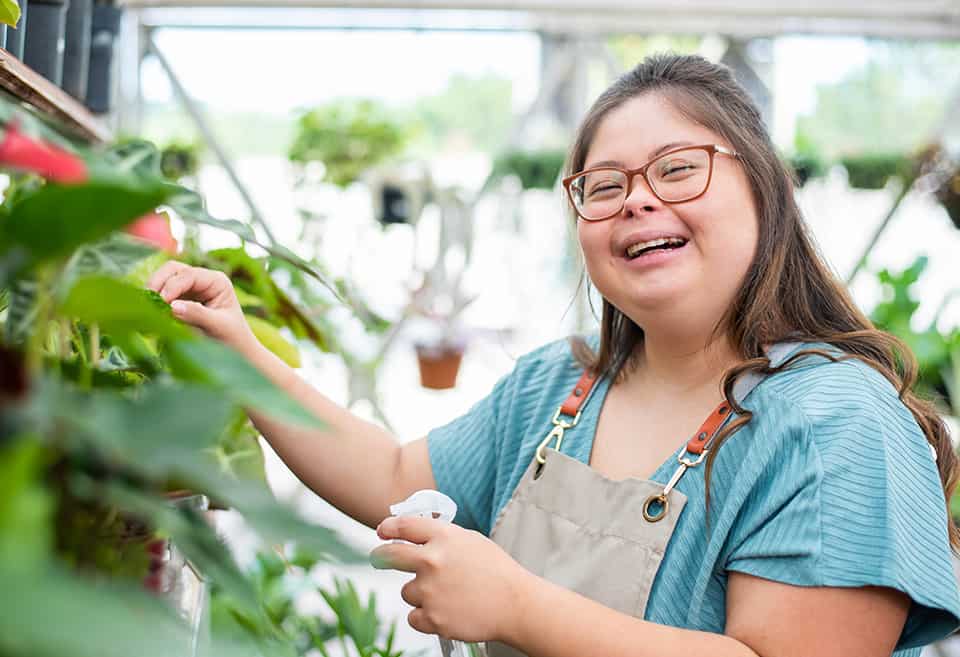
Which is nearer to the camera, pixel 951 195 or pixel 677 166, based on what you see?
pixel 677 166

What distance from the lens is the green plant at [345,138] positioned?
295 cm

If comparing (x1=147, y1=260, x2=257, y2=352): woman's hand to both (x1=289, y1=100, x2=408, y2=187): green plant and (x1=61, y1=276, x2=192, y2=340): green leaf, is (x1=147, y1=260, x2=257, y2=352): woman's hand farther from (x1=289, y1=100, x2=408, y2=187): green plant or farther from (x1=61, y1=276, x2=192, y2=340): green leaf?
(x1=289, y1=100, x2=408, y2=187): green plant

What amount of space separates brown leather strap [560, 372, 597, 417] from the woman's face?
0.13 m

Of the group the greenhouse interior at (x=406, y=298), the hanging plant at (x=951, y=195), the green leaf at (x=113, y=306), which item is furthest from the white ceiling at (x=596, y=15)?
the green leaf at (x=113, y=306)

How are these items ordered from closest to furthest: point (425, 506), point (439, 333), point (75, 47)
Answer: point (425, 506), point (75, 47), point (439, 333)

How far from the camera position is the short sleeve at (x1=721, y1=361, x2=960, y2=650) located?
75 centimetres

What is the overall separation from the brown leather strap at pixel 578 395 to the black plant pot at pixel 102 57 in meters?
0.89

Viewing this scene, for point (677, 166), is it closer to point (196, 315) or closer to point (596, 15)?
point (196, 315)

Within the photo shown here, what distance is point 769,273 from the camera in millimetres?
945

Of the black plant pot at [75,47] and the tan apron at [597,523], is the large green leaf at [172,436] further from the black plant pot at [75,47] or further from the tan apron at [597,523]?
the black plant pot at [75,47]

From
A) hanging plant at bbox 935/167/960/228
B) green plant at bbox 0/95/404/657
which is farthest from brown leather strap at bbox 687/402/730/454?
hanging plant at bbox 935/167/960/228

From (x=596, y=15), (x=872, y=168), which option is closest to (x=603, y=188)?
(x=596, y=15)

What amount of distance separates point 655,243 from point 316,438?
442 millimetres

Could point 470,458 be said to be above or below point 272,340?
below
